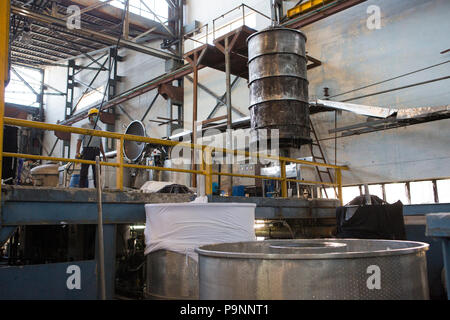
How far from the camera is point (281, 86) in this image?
28.2ft

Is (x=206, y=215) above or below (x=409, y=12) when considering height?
below

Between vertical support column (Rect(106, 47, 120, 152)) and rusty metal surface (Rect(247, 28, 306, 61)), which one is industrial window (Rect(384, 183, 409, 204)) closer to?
rusty metal surface (Rect(247, 28, 306, 61))

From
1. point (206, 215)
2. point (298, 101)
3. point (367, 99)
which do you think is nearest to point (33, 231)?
point (206, 215)

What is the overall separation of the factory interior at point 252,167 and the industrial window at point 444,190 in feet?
0.15

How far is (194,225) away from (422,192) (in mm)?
7006

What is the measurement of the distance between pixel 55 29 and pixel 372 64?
13799mm

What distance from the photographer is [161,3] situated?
16.9 m

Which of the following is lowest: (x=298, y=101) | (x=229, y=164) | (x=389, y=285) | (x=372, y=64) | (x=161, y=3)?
(x=389, y=285)

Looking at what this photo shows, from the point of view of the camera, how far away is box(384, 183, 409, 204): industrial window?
926cm

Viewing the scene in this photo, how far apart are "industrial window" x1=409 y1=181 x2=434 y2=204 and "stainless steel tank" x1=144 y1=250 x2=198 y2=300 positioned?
699 centimetres

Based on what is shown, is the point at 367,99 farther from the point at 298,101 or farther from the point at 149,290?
the point at 149,290

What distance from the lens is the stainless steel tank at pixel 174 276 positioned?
4.23 m

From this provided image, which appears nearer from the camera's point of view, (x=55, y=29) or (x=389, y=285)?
(x=389, y=285)

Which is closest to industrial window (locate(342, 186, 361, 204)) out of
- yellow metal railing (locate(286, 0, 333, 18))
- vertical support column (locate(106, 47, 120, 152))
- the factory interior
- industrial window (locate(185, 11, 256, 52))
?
the factory interior
